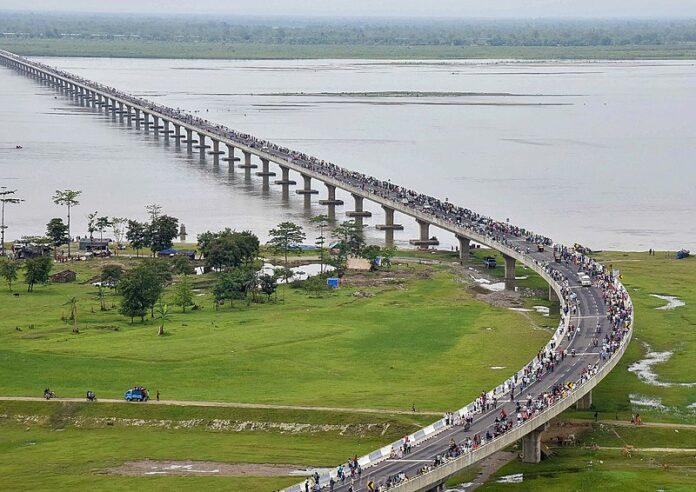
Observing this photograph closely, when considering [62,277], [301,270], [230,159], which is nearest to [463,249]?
[301,270]

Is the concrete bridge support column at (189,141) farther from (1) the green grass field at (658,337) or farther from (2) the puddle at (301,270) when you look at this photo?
(1) the green grass field at (658,337)

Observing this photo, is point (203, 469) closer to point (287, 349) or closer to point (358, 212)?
point (287, 349)

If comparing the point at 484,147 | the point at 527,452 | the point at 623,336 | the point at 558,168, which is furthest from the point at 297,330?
the point at 484,147

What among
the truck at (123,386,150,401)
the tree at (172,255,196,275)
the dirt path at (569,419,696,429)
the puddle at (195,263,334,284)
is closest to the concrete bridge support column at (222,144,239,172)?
the puddle at (195,263,334,284)

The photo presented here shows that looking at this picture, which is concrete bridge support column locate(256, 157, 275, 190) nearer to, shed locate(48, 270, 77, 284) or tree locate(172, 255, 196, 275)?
tree locate(172, 255, 196, 275)

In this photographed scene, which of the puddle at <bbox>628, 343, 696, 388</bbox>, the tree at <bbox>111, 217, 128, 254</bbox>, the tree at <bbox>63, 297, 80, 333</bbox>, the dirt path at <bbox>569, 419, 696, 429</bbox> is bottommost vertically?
the dirt path at <bbox>569, 419, 696, 429</bbox>

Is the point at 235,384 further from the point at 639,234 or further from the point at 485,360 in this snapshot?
the point at 639,234

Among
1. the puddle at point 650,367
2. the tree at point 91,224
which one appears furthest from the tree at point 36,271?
the puddle at point 650,367
